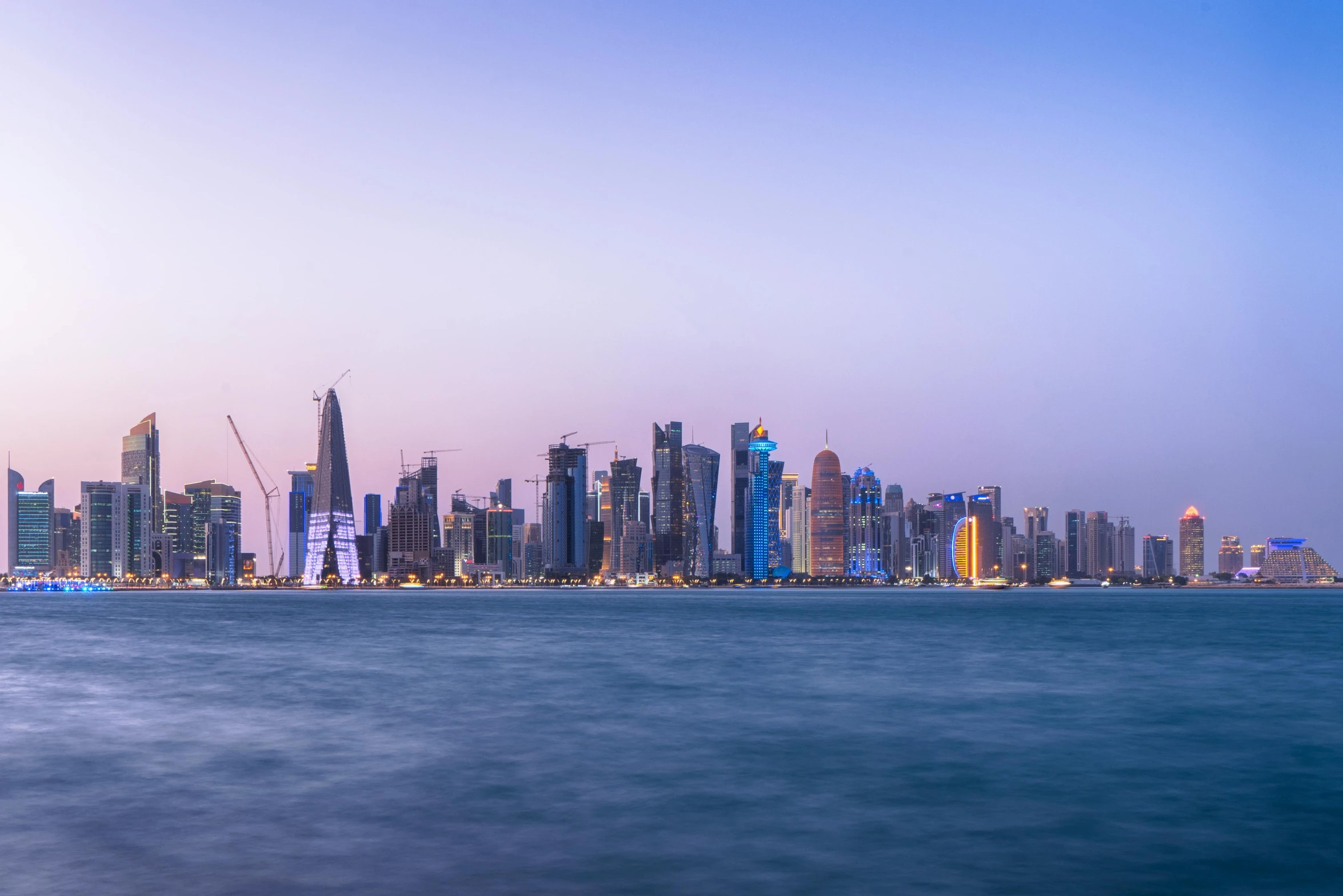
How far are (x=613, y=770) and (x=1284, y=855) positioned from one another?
1466 centimetres

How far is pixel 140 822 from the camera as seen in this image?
19953 mm

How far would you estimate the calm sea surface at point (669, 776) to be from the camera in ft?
55.5

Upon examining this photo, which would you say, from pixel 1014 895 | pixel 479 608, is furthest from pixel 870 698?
pixel 479 608

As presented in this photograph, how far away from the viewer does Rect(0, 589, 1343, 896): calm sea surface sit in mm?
16922

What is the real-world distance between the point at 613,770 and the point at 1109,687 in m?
30.3

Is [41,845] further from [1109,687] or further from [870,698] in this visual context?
[1109,687]

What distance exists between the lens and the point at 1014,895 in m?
15.6

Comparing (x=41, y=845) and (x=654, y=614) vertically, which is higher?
(x=41, y=845)

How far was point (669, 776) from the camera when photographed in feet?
84.4

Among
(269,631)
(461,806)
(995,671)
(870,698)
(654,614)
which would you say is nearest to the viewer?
(461,806)

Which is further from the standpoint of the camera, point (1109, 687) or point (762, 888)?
point (1109, 687)

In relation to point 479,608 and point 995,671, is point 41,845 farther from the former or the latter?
point 479,608

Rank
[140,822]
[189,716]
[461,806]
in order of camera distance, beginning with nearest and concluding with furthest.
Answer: [140,822]
[461,806]
[189,716]

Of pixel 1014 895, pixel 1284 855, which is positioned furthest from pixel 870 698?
pixel 1014 895
